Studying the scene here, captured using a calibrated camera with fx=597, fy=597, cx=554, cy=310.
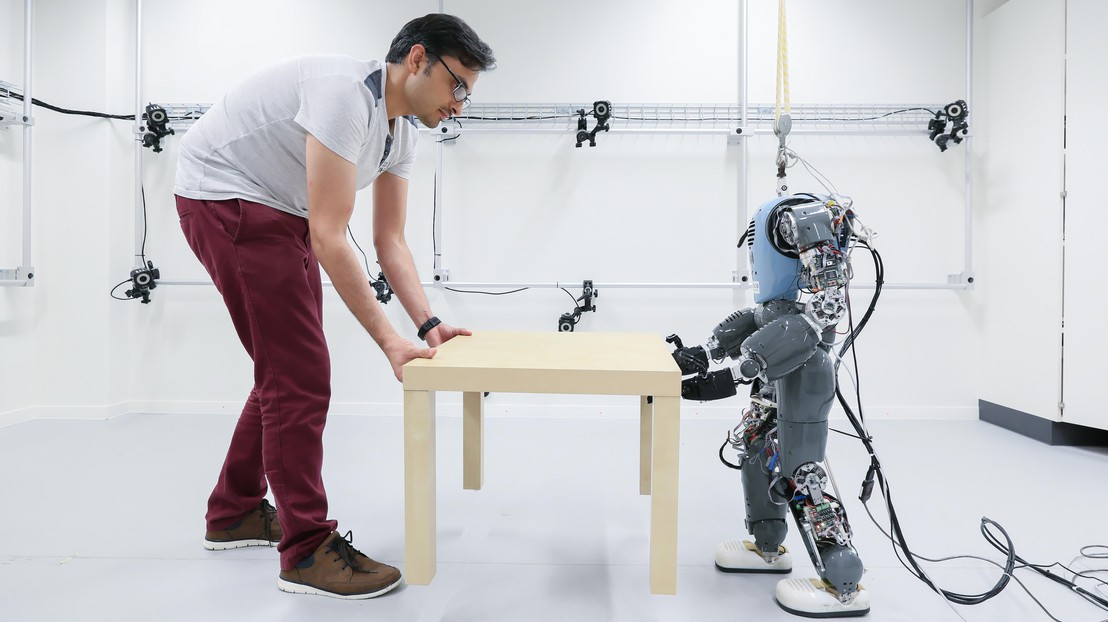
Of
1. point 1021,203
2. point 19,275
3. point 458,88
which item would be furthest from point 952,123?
point 19,275

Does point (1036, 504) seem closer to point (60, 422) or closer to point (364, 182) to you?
point (364, 182)

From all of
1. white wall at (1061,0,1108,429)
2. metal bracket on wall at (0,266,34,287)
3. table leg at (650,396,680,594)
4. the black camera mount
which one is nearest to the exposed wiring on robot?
table leg at (650,396,680,594)

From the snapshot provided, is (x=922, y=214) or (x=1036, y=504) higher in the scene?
(x=922, y=214)

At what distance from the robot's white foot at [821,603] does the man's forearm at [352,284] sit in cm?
95

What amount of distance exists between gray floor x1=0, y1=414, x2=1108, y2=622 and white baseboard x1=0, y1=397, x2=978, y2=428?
0.20 metres

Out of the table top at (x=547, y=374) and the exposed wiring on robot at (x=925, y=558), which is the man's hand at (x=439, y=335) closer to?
the table top at (x=547, y=374)

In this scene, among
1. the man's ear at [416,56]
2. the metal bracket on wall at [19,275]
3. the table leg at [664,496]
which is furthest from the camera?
the metal bracket on wall at [19,275]

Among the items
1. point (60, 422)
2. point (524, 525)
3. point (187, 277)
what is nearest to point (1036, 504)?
point (524, 525)

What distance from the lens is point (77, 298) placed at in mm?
2889

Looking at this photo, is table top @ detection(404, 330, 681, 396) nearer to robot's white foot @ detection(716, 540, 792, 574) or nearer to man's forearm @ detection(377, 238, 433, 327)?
man's forearm @ detection(377, 238, 433, 327)

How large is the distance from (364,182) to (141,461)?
5.30ft

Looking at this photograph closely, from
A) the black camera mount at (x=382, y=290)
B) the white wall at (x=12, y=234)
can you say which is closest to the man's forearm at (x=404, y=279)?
the black camera mount at (x=382, y=290)

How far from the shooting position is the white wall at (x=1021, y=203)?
252 cm

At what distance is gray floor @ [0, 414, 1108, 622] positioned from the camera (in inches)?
48.5
